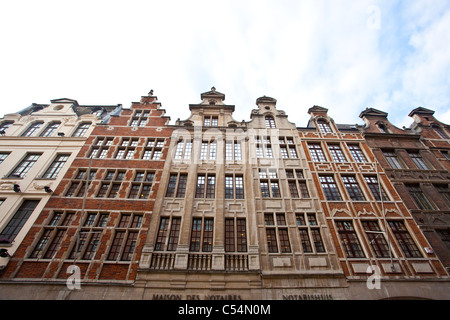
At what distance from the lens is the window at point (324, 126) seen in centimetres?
1917

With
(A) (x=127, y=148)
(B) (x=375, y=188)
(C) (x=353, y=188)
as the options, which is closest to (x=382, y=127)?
(B) (x=375, y=188)

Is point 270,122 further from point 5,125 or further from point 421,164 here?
point 5,125

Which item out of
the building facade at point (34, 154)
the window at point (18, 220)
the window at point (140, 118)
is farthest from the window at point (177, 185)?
the window at point (18, 220)

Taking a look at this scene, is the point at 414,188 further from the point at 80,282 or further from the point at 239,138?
the point at 80,282

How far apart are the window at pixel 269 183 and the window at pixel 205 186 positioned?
3.59m

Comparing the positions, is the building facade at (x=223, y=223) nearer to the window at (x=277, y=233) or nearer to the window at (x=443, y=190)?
the window at (x=277, y=233)

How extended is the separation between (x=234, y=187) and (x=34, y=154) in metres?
16.5

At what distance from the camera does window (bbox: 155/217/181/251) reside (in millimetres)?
11671

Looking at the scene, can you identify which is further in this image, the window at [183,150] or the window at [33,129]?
the window at [33,129]

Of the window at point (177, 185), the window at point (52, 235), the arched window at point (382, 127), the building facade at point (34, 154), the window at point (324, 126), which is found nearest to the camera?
the window at point (52, 235)

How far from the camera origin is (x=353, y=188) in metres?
15.2

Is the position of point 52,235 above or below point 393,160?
below

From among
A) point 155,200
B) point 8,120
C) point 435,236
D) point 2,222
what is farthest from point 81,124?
point 435,236

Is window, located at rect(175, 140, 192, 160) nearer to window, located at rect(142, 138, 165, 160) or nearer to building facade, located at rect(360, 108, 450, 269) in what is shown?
window, located at rect(142, 138, 165, 160)
